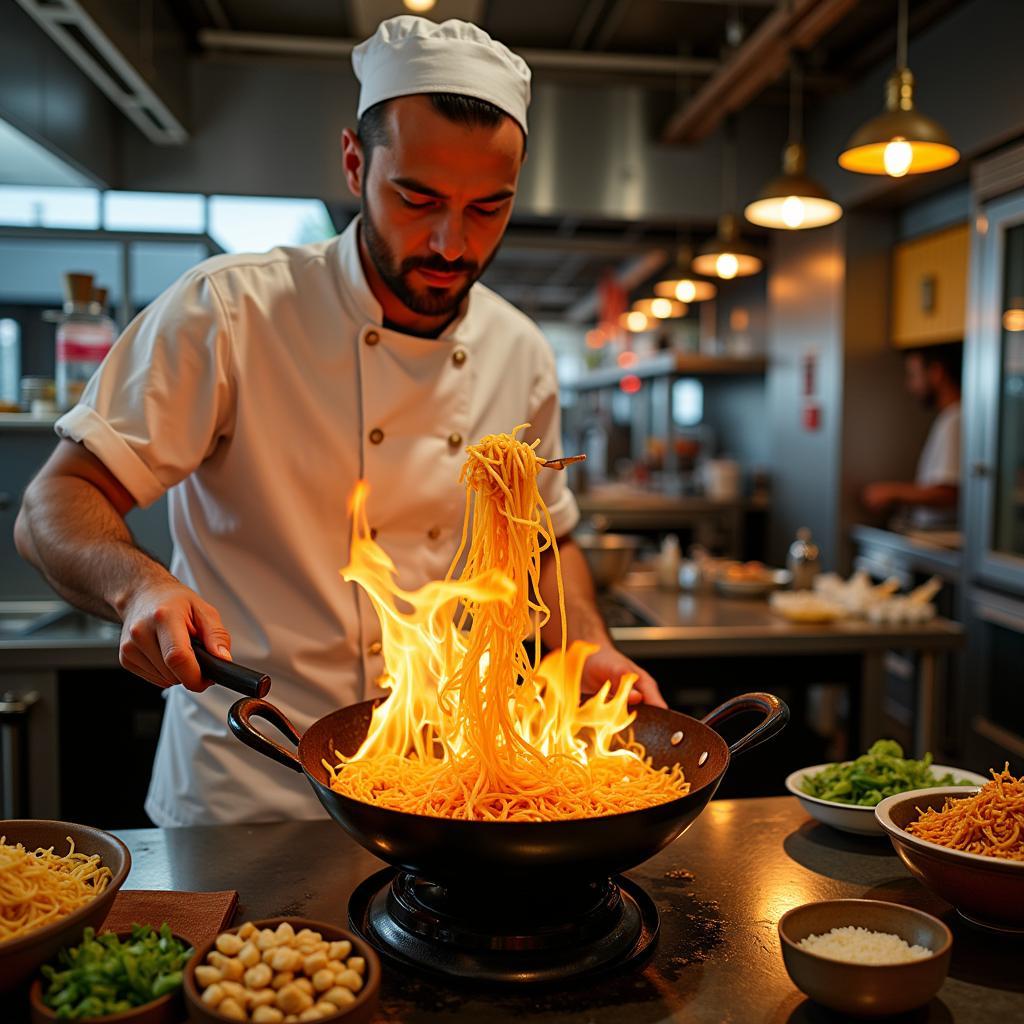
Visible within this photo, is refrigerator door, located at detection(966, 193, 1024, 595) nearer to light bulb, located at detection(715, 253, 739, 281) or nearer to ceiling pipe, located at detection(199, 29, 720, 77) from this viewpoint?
light bulb, located at detection(715, 253, 739, 281)

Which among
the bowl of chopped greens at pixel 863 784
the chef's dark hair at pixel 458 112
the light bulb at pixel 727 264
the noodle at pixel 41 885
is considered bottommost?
the bowl of chopped greens at pixel 863 784

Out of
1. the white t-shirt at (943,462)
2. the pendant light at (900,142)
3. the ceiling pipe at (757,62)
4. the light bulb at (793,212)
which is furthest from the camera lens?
the white t-shirt at (943,462)

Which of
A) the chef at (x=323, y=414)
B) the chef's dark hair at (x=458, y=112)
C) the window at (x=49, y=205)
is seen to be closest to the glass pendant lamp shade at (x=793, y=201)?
the chef at (x=323, y=414)

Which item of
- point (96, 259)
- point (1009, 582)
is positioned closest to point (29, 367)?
point (96, 259)

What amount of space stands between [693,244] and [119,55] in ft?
17.5

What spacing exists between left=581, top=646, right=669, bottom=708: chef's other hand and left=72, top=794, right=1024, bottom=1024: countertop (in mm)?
217

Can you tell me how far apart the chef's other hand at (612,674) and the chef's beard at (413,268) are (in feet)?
2.16

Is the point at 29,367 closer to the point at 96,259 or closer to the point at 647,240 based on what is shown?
the point at 96,259

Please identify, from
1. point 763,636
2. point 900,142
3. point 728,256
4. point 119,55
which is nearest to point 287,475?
point 763,636

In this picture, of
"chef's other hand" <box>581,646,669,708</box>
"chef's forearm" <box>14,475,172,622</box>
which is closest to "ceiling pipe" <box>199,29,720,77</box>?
"chef's forearm" <box>14,475,172,622</box>

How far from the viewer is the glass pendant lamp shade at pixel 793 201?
3602 millimetres

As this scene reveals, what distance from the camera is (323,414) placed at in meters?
1.87

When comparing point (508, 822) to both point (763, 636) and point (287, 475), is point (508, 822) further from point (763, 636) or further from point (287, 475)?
point (763, 636)

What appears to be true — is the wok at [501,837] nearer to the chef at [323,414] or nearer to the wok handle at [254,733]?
the wok handle at [254,733]
